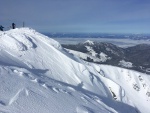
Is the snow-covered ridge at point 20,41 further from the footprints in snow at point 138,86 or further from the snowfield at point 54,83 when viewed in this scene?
the footprints in snow at point 138,86

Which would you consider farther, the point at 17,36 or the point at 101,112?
the point at 17,36


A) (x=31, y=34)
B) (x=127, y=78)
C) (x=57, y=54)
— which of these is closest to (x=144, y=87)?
(x=127, y=78)

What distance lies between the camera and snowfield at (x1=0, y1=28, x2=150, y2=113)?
13.2 metres

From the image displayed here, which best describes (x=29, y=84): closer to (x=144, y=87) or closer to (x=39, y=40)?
(x=39, y=40)

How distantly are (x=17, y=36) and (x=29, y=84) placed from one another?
40.8 ft

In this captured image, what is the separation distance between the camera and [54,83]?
18172 millimetres

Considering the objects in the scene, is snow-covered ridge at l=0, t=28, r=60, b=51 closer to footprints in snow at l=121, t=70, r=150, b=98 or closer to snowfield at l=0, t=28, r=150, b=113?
snowfield at l=0, t=28, r=150, b=113

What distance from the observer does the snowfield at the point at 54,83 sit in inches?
522

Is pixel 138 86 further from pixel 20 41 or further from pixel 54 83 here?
pixel 54 83

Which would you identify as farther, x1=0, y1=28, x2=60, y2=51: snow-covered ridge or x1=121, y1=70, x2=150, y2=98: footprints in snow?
x1=121, y1=70, x2=150, y2=98: footprints in snow

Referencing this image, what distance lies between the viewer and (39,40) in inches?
Result: 1152

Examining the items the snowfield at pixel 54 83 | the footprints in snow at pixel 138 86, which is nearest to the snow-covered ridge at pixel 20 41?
the snowfield at pixel 54 83

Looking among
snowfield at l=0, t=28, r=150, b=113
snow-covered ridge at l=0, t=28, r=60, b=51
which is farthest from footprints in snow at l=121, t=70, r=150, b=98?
snow-covered ridge at l=0, t=28, r=60, b=51

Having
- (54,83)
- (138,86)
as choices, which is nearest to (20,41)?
(54,83)
